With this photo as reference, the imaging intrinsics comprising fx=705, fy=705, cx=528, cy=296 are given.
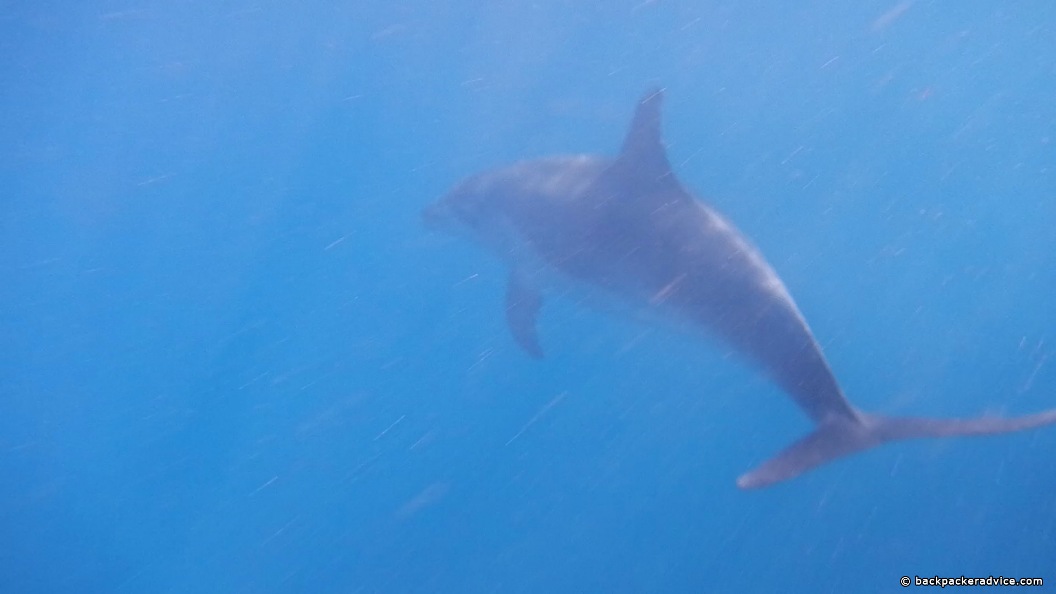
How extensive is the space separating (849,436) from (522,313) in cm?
414

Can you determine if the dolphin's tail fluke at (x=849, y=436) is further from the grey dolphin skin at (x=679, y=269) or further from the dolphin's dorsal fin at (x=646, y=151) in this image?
the dolphin's dorsal fin at (x=646, y=151)

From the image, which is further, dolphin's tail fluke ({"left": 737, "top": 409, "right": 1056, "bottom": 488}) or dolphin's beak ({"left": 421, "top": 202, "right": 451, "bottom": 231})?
dolphin's beak ({"left": 421, "top": 202, "right": 451, "bottom": 231})

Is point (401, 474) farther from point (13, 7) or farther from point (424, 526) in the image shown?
point (13, 7)

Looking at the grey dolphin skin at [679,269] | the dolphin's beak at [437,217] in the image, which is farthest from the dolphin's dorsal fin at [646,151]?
the dolphin's beak at [437,217]

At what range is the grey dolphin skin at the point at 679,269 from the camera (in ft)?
16.7

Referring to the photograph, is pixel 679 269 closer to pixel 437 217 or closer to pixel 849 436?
pixel 849 436

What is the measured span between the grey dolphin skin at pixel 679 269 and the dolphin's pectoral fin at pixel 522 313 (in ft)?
1.77

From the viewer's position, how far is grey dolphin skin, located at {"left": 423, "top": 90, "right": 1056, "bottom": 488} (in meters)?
5.09

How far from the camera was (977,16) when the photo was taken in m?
19.1

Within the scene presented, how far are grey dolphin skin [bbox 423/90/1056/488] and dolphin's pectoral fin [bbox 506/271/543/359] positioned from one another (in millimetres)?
540

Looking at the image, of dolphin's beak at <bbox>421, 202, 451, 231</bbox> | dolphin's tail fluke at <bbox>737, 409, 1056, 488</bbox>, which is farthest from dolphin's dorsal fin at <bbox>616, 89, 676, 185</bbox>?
dolphin's beak at <bbox>421, 202, 451, 231</bbox>

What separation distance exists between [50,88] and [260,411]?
11.2 metres

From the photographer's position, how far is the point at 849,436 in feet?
16.7

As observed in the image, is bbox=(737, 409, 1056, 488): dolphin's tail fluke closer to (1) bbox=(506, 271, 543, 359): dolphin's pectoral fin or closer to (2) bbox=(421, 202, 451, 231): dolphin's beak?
(1) bbox=(506, 271, 543, 359): dolphin's pectoral fin
